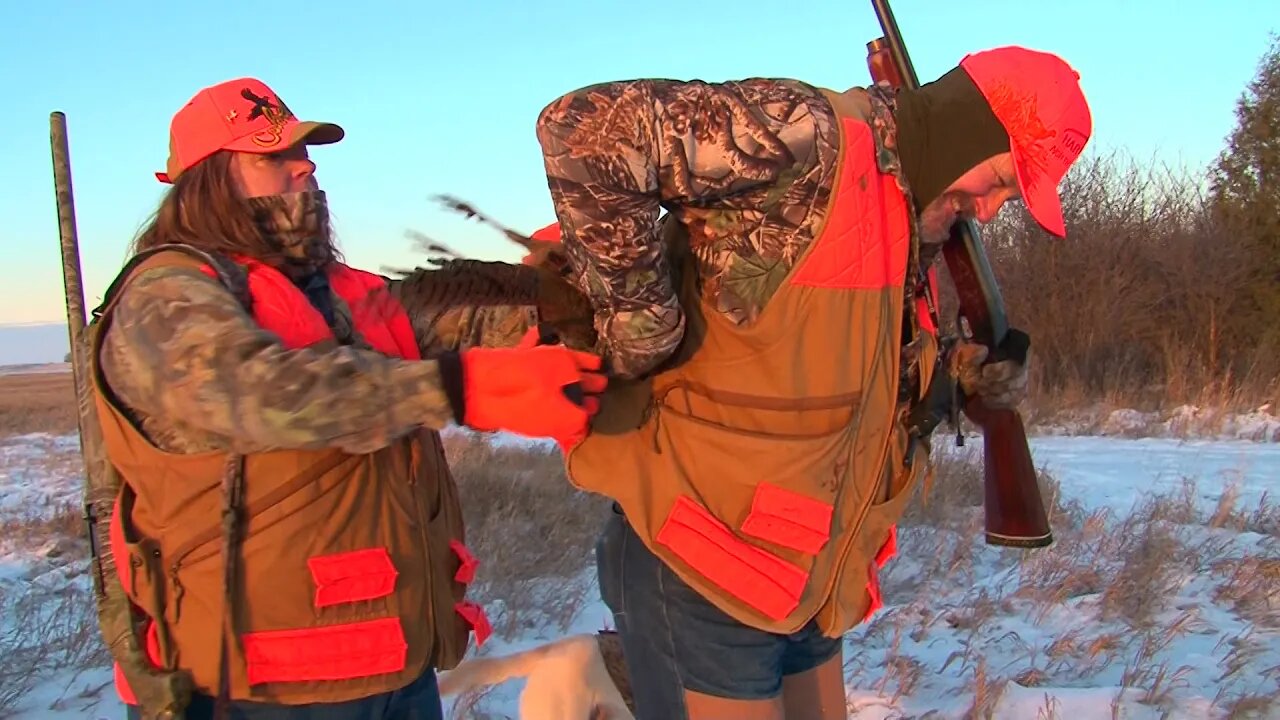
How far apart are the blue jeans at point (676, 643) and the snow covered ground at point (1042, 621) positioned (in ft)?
Result: 5.72

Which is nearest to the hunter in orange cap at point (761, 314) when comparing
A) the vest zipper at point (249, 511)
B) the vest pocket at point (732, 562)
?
the vest pocket at point (732, 562)

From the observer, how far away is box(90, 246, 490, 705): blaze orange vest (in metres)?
1.79

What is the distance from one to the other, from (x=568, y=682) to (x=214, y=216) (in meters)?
1.54

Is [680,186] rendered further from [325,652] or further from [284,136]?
[325,652]

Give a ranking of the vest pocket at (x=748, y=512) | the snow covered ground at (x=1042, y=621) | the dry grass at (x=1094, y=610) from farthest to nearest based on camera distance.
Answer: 1. the dry grass at (x=1094, y=610)
2. the snow covered ground at (x=1042, y=621)
3. the vest pocket at (x=748, y=512)

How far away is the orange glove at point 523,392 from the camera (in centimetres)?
159

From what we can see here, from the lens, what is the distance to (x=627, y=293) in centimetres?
190

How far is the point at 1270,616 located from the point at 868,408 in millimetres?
3532

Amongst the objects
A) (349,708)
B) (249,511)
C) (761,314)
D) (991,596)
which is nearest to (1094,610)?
(991,596)

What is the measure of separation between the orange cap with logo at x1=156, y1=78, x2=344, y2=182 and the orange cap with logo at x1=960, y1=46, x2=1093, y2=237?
146cm

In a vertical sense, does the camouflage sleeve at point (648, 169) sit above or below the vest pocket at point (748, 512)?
above

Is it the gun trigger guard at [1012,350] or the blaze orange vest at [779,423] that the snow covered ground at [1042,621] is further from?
the blaze orange vest at [779,423]

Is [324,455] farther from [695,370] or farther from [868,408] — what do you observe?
[868,408]

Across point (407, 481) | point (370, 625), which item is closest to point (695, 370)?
point (407, 481)
